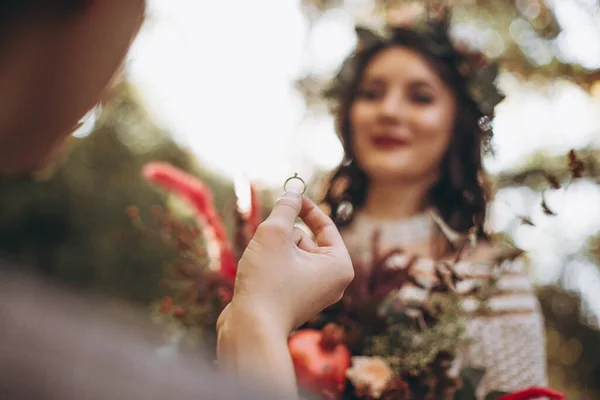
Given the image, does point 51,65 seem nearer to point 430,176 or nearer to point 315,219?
point 315,219

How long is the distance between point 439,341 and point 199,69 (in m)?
2.48

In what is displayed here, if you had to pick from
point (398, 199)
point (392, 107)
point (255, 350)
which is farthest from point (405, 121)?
point (255, 350)

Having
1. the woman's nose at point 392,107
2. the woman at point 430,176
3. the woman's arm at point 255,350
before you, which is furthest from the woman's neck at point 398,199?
the woman's arm at point 255,350

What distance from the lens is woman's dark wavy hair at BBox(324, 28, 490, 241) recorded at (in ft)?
3.18

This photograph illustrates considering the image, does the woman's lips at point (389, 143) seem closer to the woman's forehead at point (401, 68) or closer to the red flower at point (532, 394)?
the woman's forehead at point (401, 68)

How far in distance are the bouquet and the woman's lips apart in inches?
8.7

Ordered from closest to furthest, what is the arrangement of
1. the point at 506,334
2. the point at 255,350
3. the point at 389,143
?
the point at 255,350, the point at 506,334, the point at 389,143

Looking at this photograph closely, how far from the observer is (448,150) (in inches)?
40.0

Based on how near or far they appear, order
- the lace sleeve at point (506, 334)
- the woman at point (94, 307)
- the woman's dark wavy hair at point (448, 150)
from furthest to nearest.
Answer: the woman's dark wavy hair at point (448, 150) → the lace sleeve at point (506, 334) → the woman at point (94, 307)

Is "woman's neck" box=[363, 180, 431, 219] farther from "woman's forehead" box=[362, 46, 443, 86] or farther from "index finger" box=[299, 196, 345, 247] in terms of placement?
"index finger" box=[299, 196, 345, 247]

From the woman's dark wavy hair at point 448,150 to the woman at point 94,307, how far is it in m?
0.48

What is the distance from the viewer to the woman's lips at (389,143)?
1002 millimetres

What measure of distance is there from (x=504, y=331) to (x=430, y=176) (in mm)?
283

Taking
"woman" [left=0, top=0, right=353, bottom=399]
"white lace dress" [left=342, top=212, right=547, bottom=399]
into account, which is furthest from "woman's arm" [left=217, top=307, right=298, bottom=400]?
"white lace dress" [left=342, top=212, right=547, bottom=399]
